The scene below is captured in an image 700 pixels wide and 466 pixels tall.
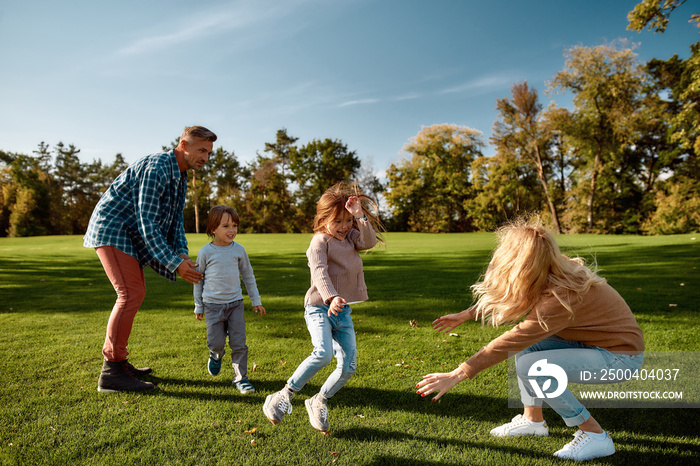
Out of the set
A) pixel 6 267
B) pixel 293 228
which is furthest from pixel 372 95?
pixel 6 267

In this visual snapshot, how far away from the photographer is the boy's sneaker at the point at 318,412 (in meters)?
2.90

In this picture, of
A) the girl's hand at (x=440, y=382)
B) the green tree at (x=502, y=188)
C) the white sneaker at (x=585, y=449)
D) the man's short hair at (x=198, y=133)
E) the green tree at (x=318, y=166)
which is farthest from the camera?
the green tree at (x=318, y=166)

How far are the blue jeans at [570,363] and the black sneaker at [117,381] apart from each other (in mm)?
3195

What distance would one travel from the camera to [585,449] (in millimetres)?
2547

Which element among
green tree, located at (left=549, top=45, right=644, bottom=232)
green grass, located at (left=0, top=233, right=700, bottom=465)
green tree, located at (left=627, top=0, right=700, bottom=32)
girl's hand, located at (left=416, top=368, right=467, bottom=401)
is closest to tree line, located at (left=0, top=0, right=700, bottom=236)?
green tree, located at (left=549, top=45, right=644, bottom=232)

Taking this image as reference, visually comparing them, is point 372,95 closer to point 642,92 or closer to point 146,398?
point 642,92

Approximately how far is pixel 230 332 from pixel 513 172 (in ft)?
138

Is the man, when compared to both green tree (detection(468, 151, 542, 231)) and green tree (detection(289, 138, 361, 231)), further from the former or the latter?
green tree (detection(289, 138, 361, 231))

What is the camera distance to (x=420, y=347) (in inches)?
189

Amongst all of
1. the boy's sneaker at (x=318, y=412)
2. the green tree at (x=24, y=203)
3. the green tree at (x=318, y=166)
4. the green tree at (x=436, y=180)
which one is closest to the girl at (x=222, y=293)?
the boy's sneaker at (x=318, y=412)

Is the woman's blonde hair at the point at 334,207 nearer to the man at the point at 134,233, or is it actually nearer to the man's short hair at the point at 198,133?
the man at the point at 134,233

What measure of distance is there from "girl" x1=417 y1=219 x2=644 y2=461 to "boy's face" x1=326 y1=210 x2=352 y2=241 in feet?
3.80

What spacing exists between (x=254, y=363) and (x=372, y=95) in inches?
1798

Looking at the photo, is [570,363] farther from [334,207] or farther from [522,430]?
[334,207]
